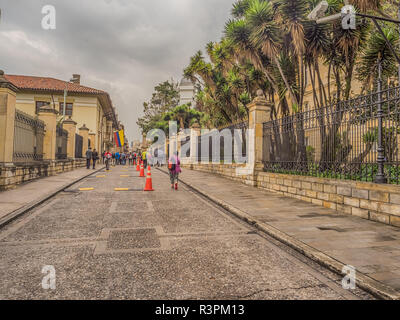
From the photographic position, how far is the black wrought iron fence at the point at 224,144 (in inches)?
509

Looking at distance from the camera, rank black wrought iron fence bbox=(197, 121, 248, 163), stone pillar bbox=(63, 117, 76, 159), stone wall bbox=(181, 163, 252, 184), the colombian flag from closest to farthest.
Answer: stone wall bbox=(181, 163, 252, 184)
black wrought iron fence bbox=(197, 121, 248, 163)
stone pillar bbox=(63, 117, 76, 159)
the colombian flag

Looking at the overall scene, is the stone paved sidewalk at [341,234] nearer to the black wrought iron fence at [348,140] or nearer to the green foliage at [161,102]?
the black wrought iron fence at [348,140]

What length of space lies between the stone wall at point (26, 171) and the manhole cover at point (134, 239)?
6.74 metres

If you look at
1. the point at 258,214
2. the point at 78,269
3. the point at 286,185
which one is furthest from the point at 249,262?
the point at 286,185

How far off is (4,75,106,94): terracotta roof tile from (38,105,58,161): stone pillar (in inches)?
853

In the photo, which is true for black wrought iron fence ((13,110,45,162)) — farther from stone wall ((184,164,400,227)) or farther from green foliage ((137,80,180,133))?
green foliage ((137,80,180,133))

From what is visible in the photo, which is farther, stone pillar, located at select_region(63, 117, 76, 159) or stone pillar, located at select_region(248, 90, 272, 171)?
stone pillar, located at select_region(63, 117, 76, 159)

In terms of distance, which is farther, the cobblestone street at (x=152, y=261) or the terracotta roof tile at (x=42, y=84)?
the terracotta roof tile at (x=42, y=84)

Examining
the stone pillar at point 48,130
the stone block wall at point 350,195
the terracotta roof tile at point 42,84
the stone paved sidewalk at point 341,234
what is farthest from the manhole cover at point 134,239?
the terracotta roof tile at point 42,84

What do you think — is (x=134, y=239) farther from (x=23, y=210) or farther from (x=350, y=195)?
(x=350, y=195)

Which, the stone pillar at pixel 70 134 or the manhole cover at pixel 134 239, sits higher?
the stone pillar at pixel 70 134

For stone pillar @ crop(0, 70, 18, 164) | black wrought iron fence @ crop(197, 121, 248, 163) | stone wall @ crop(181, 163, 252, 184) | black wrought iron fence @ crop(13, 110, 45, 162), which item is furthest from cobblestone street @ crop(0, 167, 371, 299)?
black wrought iron fence @ crop(197, 121, 248, 163)

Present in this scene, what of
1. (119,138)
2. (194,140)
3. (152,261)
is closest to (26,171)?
(152,261)

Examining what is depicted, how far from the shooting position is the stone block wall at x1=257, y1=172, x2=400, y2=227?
5301 mm
